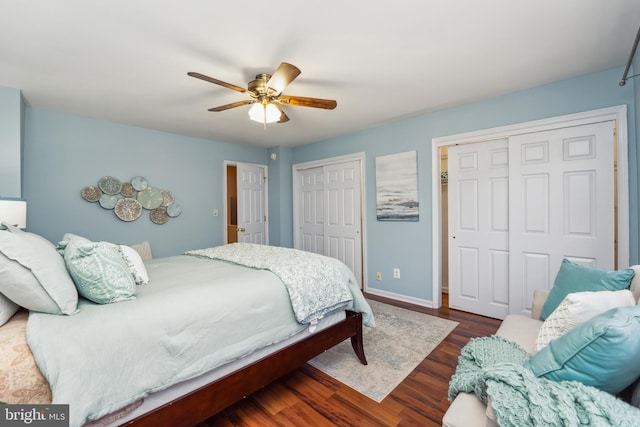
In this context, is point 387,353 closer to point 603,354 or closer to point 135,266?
point 603,354

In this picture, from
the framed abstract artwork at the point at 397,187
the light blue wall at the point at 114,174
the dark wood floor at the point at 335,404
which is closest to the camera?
the dark wood floor at the point at 335,404

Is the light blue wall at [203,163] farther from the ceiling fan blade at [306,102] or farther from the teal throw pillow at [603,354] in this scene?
the teal throw pillow at [603,354]

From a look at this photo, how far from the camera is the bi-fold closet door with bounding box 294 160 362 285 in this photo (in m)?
4.17

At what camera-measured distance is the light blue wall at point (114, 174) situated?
2.97 meters

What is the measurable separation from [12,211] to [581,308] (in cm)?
335

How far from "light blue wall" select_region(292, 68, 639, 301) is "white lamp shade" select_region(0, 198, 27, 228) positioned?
3.40 meters

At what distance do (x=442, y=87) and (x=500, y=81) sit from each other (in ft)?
1.59

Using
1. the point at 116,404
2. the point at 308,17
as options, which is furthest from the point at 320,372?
the point at 308,17

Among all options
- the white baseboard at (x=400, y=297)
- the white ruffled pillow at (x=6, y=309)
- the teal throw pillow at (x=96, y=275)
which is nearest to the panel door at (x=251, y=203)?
the white baseboard at (x=400, y=297)

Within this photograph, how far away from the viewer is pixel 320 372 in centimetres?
210

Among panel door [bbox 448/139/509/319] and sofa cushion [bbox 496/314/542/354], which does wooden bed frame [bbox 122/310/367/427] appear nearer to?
sofa cushion [bbox 496/314/542/354]

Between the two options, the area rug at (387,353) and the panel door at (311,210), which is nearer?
the area rug at (387,353)

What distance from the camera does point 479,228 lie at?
3121 millimetres

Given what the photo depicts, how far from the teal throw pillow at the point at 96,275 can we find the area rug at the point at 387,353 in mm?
1505
